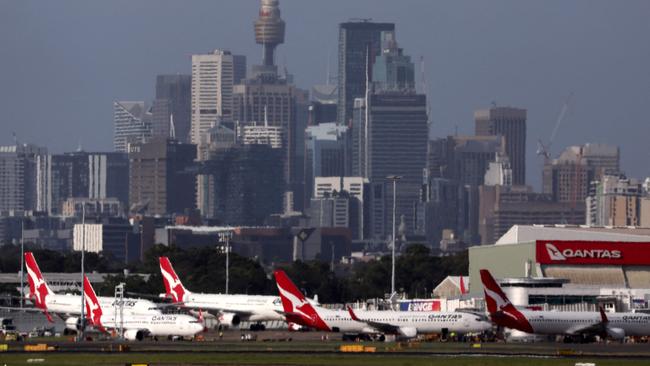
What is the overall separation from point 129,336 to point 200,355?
31347mm

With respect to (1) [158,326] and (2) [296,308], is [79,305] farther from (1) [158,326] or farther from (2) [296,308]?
(1) [158,326]

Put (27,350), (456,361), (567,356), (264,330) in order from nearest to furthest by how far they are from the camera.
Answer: (456,361) → (567,356) → (27,350) → (264,330)

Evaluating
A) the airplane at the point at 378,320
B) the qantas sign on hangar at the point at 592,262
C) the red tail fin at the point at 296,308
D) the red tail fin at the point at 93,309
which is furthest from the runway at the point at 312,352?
the qantas sign on hangar at the point at 592,262

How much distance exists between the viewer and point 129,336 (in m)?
145

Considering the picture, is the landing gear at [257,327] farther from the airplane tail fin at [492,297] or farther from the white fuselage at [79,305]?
the airplane tail fin at [492,297]

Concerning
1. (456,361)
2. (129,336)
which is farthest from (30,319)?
(456,361)

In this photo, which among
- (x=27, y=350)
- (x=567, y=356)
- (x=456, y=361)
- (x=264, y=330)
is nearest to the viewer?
(x=456, y=361)

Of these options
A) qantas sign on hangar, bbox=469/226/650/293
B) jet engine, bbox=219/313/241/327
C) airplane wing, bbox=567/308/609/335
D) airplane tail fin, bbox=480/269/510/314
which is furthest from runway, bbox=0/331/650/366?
qantas sign on hangar, bbox=469/226/650/293

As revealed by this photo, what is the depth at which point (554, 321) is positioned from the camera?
140 metres

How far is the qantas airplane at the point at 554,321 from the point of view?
138m

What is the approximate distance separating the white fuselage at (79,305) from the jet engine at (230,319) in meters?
7.84

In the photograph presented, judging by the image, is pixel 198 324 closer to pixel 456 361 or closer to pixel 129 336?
pixel 129 336

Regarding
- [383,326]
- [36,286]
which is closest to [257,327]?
[36,286]

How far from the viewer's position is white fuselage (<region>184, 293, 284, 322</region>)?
176m
